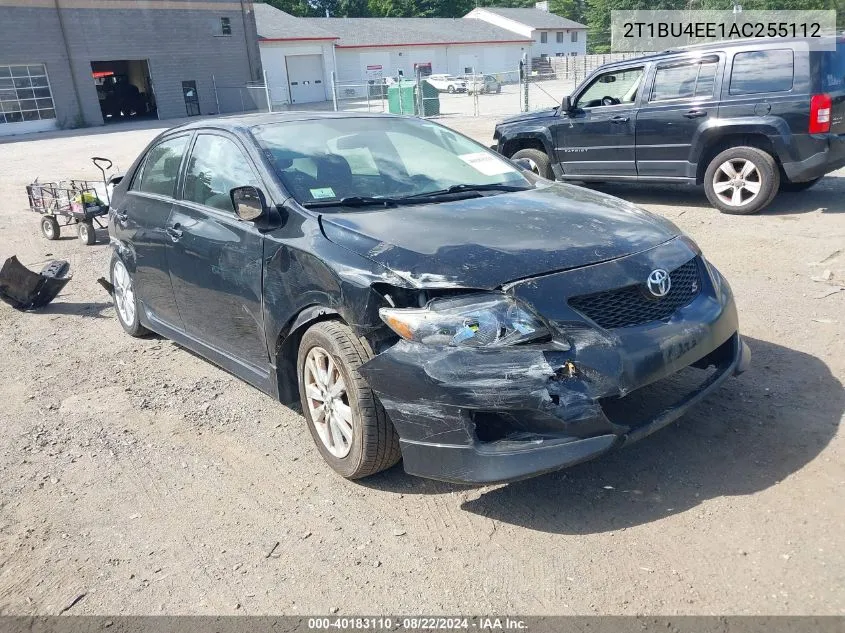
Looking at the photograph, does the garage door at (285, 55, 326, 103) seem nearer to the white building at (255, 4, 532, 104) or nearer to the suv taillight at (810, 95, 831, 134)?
the white building at (255, 4, 532, 104)

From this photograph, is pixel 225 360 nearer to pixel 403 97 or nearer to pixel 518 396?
pixel 518 396

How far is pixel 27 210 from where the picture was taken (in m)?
13.2

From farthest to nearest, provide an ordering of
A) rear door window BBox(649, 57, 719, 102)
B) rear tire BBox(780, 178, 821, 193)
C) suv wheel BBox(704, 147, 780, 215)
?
rear tire BBox(780, 178, 821, 193)
rear door window BBox(649, 57, 719, 102)
suv wheel BBox(704, 147, 780, 215)

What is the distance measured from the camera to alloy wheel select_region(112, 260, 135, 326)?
5742 mm

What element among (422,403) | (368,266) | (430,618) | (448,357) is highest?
(368,266)

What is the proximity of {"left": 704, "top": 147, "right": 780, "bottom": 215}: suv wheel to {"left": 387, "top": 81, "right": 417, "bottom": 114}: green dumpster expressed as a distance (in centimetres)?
1980

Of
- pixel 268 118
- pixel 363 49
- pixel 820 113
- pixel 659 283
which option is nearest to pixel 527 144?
pixel 820 113

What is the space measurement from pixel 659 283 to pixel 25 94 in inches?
1579

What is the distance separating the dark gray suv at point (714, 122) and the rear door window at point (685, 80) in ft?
0.04

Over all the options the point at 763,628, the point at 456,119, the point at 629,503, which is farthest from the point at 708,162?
the point at 456,119

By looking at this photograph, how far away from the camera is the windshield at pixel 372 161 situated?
3.97 m

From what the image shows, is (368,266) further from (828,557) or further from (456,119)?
(456,119)

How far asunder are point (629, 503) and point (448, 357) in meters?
1.09

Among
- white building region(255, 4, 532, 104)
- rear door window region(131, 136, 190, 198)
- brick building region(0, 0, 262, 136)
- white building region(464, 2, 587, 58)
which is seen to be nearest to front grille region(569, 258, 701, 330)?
rear door window region(131, 136, 190, 198)
